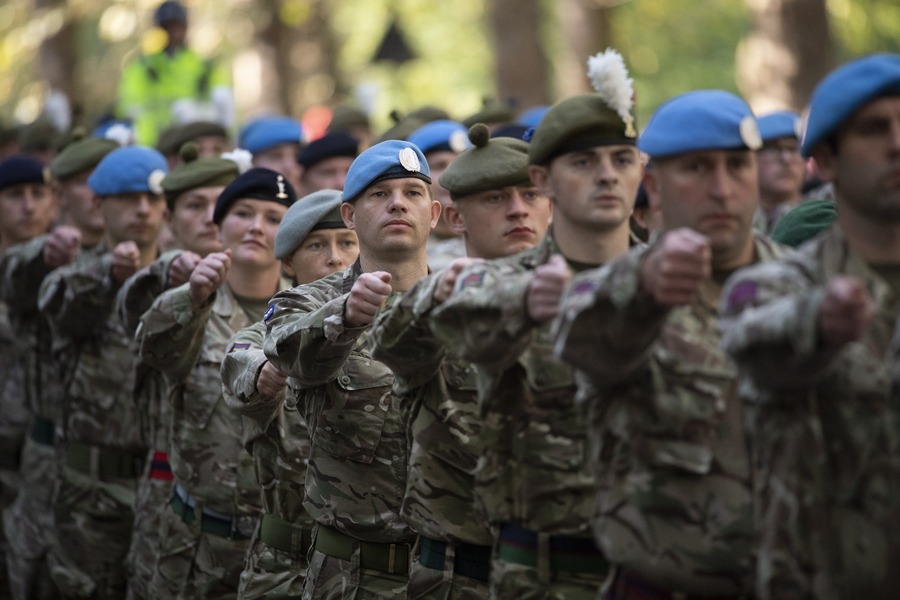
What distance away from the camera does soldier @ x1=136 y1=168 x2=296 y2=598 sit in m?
A: 6.66

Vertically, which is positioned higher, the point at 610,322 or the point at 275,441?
the point at 610,322

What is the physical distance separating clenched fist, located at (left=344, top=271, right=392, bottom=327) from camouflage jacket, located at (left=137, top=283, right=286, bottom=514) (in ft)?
6.43

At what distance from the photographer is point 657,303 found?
329cm

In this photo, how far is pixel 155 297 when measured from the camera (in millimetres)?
7340

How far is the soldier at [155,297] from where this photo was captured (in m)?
7.31

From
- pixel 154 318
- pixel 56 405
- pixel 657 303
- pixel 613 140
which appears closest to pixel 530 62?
pixel 56 405

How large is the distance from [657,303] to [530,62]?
1222cm

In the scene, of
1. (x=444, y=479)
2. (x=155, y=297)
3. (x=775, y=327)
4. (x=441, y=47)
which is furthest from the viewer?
(x=441, y=47)

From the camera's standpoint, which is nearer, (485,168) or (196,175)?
(485,168)

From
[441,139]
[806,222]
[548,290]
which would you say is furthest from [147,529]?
[548,290]

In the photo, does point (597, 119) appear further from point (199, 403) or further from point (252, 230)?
point (199, 403)

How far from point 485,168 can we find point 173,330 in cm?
198

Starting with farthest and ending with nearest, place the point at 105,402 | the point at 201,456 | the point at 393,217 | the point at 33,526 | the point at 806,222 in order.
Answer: the point at 33,526 → the point at 105,402 → the point at 201,456 → the point at 393,217 → the point at 806,222

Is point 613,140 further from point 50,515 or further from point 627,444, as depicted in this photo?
point 50,515
